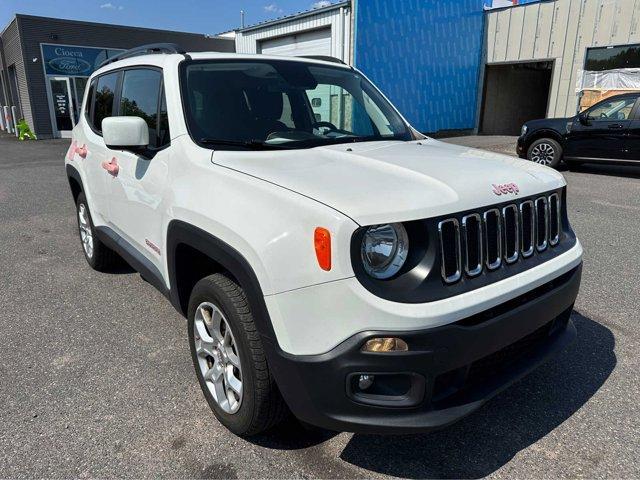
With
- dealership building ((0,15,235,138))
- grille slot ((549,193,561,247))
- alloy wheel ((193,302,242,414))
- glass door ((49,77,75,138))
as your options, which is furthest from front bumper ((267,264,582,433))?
dealership building ((0,15,235,138))

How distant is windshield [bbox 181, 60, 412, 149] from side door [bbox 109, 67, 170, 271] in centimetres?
26

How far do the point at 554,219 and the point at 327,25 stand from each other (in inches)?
625

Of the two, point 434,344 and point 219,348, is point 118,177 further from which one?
point 434,344

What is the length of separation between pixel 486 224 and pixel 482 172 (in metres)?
0.36

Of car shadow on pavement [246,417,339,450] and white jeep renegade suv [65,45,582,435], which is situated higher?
white jeep renegade suv [65,45,582,435]

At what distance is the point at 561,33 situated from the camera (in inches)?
695

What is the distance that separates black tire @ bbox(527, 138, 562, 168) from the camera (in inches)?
423

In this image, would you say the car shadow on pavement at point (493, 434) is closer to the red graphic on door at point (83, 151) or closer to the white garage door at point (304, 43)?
the red graphic on door at point (83, 151)

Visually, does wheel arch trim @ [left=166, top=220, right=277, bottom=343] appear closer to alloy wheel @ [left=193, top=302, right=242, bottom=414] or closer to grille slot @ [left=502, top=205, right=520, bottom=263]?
alloy wheel @ [left=193, top=302, right=242, bottom=414]

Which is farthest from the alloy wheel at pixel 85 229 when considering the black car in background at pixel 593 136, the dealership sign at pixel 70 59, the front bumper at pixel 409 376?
the dealership sign at pixel 70 59

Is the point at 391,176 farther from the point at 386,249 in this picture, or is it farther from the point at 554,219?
the point at 554,219

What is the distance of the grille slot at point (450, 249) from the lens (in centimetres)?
194

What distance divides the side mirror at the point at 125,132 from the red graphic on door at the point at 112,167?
691 mm

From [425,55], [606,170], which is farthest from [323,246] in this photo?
[425,55]
